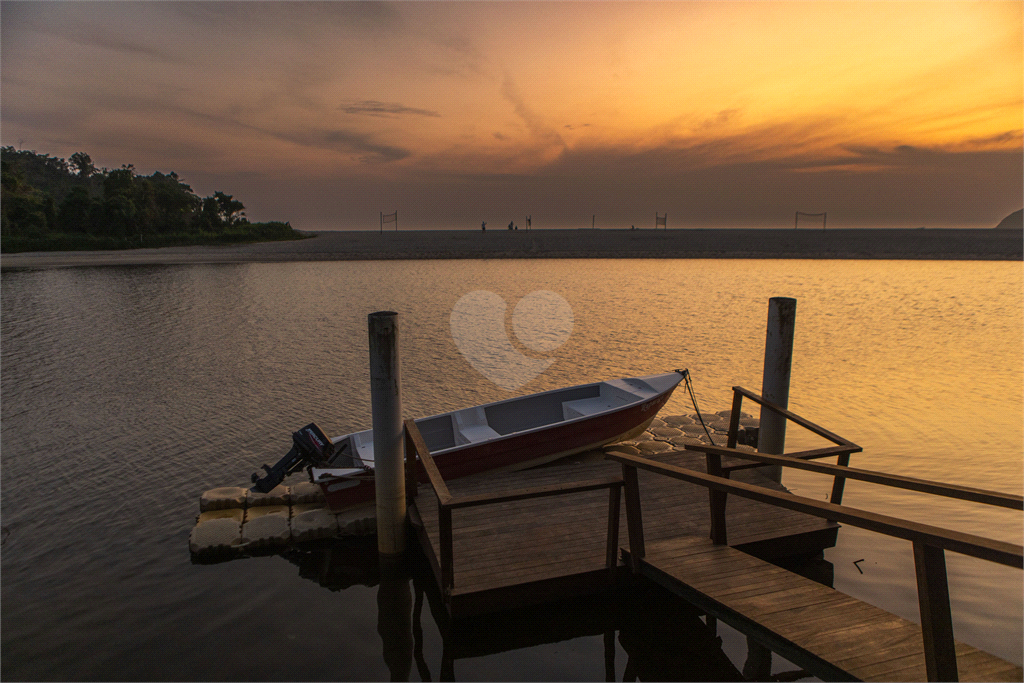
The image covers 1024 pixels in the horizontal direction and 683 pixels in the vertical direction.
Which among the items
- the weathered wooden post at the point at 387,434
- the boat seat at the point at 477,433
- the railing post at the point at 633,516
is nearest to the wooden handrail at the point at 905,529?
the railing post at the point at 633,516

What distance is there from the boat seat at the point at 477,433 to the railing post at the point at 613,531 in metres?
3.32

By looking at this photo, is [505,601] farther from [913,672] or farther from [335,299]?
[335,299]

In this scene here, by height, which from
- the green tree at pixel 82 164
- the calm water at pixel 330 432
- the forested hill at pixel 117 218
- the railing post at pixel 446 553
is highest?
the green tree at pixel 82 164

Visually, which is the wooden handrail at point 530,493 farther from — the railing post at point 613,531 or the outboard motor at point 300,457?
the outboard motor at point 300,457

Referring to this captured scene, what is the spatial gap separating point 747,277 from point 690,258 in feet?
75.0

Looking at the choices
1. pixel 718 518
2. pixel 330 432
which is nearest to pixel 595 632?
pixel 718 518

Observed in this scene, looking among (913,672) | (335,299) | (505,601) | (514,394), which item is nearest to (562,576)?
(505,601)

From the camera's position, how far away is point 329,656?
5.48 meters

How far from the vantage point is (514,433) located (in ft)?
27.0

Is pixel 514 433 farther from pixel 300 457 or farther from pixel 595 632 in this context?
pixel 595 632

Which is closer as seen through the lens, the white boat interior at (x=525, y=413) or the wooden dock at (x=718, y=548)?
the wooden dock at (x=718, y=548)

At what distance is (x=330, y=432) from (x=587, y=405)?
519 centimetres

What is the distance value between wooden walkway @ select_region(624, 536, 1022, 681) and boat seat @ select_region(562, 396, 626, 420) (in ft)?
15.0

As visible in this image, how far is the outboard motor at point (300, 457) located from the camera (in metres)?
7.58
